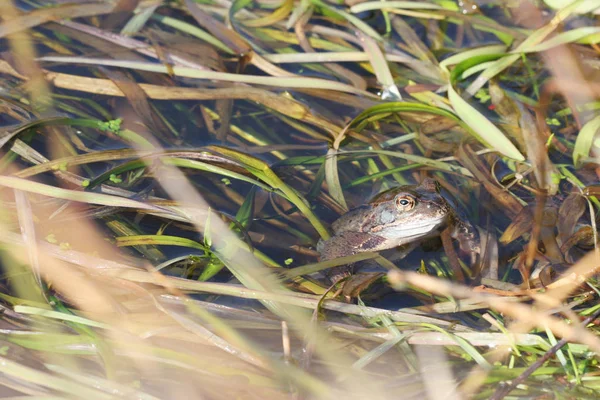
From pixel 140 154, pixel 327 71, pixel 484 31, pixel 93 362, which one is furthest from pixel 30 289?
pixel 484 31

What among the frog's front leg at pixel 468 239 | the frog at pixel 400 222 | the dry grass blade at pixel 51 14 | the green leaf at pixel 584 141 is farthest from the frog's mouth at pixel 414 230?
the dry grass blade at pixel 51 14

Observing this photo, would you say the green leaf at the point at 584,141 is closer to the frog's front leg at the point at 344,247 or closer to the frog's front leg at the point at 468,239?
the frog's front leg at the point at 468,239

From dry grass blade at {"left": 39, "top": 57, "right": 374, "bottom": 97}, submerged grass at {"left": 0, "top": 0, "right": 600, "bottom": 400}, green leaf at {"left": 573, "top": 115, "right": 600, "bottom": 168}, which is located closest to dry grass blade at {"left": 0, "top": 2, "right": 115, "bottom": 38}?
submerged grass at {"left": 0, "top": 0, "right": 600, "bottom": 400}

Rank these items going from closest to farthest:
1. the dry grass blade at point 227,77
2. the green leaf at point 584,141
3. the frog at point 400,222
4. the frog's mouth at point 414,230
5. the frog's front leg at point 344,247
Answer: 1. the frog's front leg at point 344,247
2. the frog at point 400,222
3. the frog's mouth at point 414,230
4. the green leaf at point 584,141
5. the dry grass blade at point 227,77

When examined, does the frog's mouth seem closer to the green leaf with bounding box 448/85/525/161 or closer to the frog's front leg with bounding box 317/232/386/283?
the frog's front leg with bounding box 317/232/386/283

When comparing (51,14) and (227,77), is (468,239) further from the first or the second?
(51,14)

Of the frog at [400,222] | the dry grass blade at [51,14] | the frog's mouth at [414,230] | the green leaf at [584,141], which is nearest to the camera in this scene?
the frog at [400,222]
